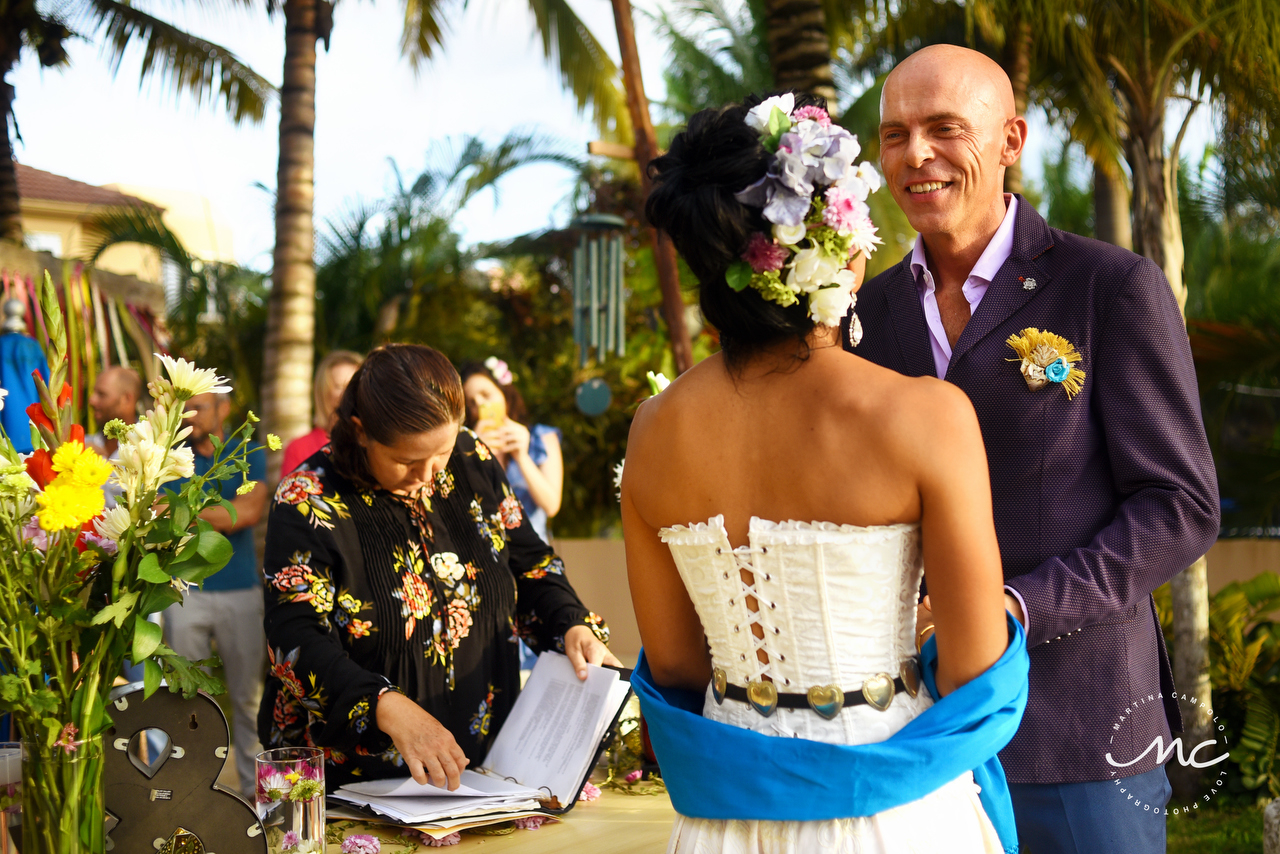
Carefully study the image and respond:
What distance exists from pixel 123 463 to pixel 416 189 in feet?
38.1

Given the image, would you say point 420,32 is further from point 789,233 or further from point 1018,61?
point 789,233

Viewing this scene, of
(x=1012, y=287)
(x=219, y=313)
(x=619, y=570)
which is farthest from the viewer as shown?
(x=219, y=313)

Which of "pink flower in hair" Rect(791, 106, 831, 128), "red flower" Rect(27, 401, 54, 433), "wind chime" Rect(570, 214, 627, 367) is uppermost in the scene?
"wind chime" Rect(570, 214, 627, 367)

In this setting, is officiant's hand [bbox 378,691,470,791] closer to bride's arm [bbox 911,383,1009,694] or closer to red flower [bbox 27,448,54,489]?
red flower [bbox 27,448,54,489]

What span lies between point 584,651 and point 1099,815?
46.4 inches

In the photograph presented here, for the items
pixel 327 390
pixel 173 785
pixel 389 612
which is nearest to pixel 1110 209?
pixel 327 390

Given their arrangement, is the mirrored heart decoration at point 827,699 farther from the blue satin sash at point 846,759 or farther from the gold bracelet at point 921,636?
the gold bracelet at point 921,636

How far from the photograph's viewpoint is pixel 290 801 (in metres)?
1.83

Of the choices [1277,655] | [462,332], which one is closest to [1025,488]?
[1277,655]

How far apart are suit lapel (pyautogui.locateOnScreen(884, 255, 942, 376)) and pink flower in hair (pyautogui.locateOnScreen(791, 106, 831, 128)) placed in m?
0.75

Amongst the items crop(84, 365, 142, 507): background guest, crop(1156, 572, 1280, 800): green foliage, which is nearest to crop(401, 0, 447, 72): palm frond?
crop(84, 365, 142, 507): background guest

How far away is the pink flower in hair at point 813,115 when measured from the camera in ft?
4.82

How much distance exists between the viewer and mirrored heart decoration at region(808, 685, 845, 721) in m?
1.48

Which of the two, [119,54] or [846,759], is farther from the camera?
[119,54]
